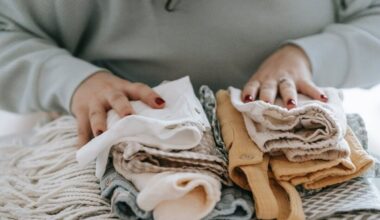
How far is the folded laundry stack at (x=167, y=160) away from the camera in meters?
0.50

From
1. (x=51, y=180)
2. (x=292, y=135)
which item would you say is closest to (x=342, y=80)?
(x=292, y=135)

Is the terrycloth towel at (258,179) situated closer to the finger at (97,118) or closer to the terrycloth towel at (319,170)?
the terrycloth towel at (319,170)

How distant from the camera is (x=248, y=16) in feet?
2.55

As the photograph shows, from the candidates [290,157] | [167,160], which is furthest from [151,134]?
[290,157]

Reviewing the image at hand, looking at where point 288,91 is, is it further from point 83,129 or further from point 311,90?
point 83,129

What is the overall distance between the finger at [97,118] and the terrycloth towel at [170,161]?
0.09m

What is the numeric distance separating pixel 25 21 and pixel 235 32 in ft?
1.00

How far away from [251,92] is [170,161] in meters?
0.17

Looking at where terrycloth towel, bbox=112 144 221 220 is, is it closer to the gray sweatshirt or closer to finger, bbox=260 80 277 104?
finger, bbox=260 80 277 104

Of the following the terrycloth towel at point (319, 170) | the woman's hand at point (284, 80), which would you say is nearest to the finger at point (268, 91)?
the woman's hand at point (284, 80)

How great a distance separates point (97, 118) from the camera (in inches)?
25.8

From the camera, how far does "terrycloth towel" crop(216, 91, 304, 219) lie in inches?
20.3

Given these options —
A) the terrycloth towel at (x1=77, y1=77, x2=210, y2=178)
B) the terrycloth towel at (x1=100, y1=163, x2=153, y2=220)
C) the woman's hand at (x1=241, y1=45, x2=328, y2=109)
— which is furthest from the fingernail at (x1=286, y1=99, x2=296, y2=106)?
the terrycloth towel at (x1=100, y1=163, x2=153, y2=220)

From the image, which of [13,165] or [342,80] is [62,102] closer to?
[13,165]
